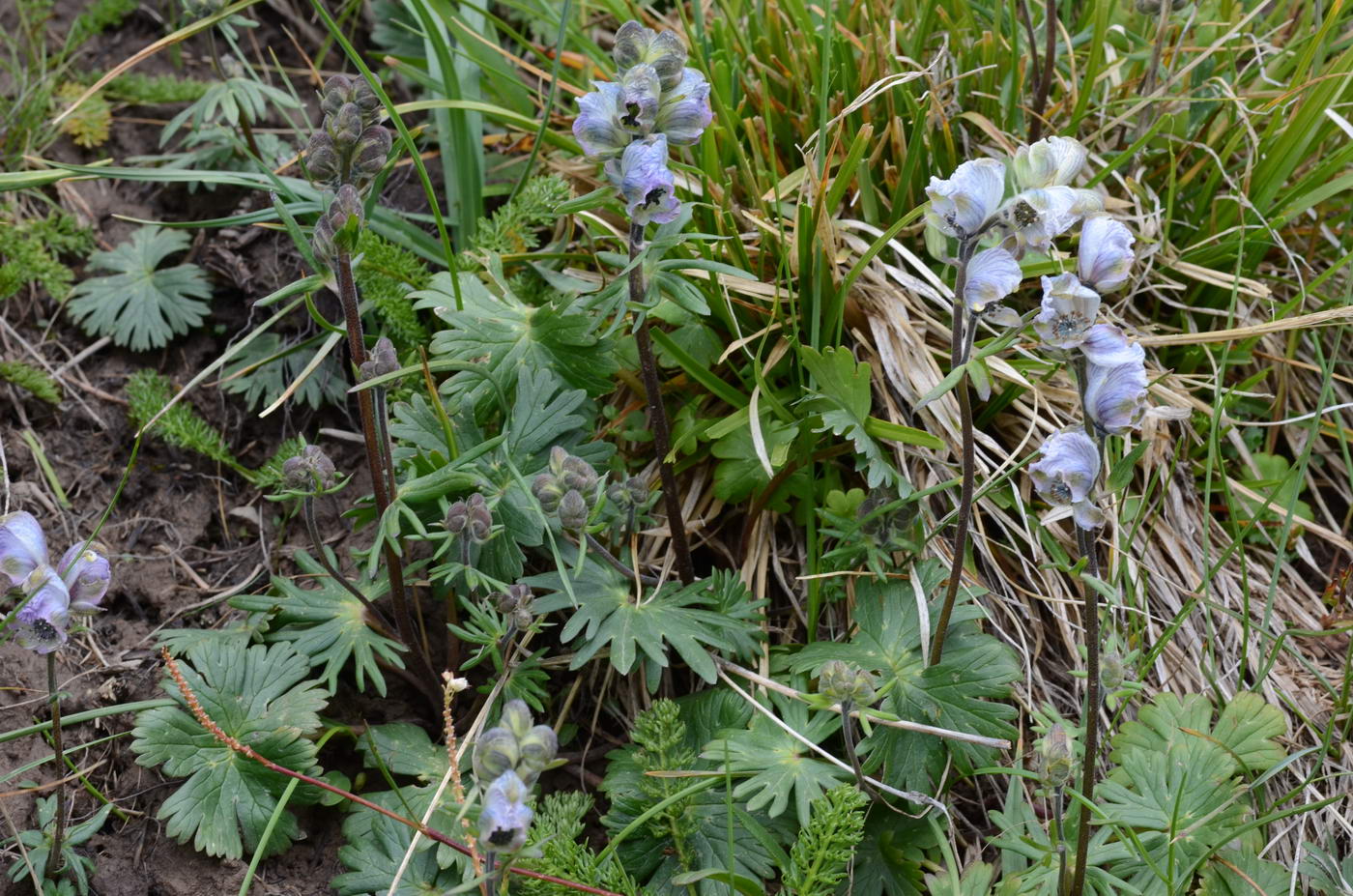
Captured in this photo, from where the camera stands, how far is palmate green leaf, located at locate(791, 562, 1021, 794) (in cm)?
222

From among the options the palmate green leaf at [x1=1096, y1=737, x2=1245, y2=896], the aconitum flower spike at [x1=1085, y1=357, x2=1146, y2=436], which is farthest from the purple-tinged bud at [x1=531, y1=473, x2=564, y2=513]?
the palmate green leaf at [x1=1096, y1=737, x2=1245, y2=896]

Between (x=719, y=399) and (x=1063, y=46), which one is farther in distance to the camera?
(x=1063, y=46)

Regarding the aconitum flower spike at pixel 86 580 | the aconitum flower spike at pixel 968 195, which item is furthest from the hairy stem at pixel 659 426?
the aconitum flower spike at pixel 86 580

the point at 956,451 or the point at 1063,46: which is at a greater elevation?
the point at 1063,46

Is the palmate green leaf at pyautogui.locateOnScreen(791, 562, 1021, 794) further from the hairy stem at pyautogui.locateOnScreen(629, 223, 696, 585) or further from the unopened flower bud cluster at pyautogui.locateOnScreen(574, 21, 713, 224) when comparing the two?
the unopened flower bud cluster at pyautogui.locateOnScreen(574, 21, 713, 224)

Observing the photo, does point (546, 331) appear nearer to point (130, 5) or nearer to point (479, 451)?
A: point (479, 451)

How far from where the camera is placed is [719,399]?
2795 millimetres

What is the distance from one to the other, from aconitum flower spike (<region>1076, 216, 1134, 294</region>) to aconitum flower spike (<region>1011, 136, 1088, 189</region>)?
111mm

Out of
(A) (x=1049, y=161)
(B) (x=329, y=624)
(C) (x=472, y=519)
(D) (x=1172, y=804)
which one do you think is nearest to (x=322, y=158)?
(C) (x=472, y=519)

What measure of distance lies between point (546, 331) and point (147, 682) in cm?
121

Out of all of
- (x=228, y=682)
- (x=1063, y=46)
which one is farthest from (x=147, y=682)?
(x=1063, y=46)

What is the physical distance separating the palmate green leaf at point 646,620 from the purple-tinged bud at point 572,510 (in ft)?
0.48

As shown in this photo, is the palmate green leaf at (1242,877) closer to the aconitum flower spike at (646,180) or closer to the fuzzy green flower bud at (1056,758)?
the fuzzy green flower bud at (1056,758)

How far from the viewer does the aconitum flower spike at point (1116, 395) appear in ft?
5.44
